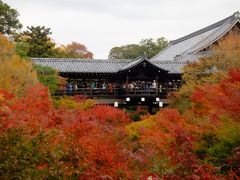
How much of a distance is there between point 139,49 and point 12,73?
1980 inches

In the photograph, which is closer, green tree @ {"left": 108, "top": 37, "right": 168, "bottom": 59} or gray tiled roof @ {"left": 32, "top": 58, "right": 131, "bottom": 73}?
gray tiled roof @ {"left": 32, "top": 58, "right": 131, "bottom": 73}

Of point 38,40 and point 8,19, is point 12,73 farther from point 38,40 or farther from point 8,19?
point 8,19

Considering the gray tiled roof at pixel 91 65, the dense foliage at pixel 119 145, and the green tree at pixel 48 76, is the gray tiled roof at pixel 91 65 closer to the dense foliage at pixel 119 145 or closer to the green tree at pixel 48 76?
the green tree at pixel 48 76

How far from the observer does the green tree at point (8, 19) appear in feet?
141

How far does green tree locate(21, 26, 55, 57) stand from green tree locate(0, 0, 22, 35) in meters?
5.05

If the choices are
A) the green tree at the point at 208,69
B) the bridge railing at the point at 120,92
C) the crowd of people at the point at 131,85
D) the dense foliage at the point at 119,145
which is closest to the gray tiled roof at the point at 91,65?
the crowd of people at the point at 131,85

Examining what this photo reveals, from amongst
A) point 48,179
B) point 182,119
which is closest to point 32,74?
Answer: point 182,119

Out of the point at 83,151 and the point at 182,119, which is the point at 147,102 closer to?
the point at 182,119

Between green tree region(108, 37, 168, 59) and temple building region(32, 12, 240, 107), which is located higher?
green tree region(108, 37, 168, 59)

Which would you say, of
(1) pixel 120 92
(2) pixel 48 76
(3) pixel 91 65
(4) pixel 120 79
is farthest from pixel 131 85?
(2) pixel 48 76

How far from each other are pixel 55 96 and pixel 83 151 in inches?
765

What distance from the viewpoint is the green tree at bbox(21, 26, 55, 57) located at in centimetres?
3953

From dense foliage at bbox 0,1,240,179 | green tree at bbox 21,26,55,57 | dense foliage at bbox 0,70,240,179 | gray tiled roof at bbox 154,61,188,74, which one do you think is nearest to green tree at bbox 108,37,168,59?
green tree at bbox 21,26,55,57

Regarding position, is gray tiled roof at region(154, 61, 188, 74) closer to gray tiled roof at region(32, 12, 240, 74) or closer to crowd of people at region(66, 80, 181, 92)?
gray tiled roof at region(32, 12, 240, 74)
